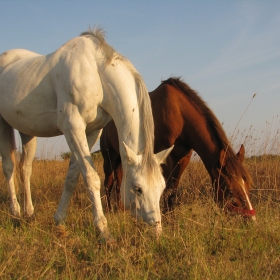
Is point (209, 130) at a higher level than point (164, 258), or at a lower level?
higher

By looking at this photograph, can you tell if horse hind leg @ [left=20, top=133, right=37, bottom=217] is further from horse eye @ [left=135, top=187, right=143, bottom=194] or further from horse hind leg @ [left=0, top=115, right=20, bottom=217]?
horse eye @ [left=135, top=187, right=143, bottom=194]

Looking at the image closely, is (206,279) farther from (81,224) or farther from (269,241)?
(81,224)

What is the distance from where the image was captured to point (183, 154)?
5.35 meters

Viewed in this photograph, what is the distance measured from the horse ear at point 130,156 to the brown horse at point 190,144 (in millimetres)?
1104

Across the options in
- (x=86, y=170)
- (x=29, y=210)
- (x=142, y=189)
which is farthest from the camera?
(x=29, y=210)

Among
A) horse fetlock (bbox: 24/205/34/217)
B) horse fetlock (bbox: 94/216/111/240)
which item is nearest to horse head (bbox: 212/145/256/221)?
horse fetlock (bbox: 94/216/111/240)

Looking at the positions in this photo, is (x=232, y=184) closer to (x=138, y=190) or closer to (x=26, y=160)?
(x=138, y=190)

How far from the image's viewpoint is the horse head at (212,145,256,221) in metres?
3.91

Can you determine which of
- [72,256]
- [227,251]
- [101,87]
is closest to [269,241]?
[227,251]

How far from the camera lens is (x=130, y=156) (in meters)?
3.32

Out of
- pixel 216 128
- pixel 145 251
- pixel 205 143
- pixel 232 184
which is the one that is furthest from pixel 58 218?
pixel 216 128

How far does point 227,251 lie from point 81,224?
1.55 m

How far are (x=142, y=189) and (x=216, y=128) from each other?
1.90 metres

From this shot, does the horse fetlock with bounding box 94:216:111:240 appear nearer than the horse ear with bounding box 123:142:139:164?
Yes
